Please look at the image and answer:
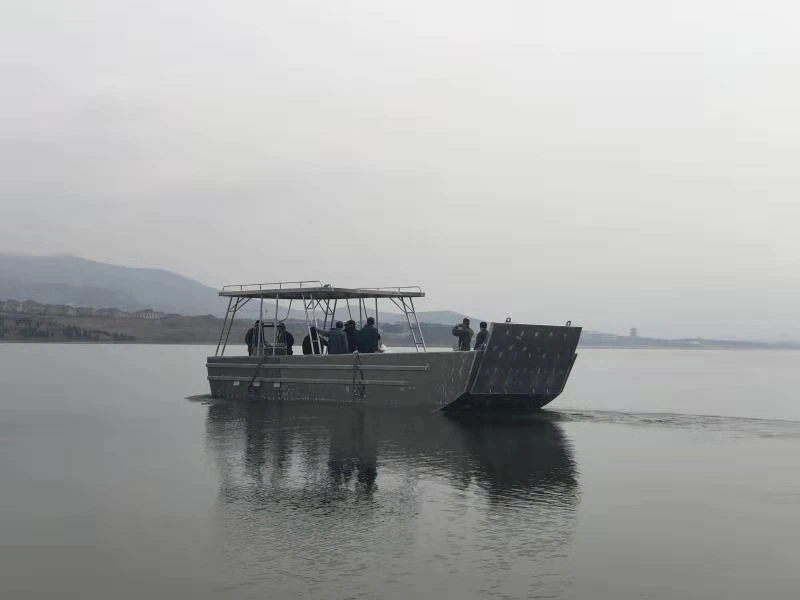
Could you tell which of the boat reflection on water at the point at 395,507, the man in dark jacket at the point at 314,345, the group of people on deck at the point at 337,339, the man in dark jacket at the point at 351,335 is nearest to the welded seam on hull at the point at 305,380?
the group of people on deck at the point at 337,339

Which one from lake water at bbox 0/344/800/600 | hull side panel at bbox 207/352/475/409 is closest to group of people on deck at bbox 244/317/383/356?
hull side panel at bbox 207/352/475/409

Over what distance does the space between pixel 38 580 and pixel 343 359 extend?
16027 millimetres

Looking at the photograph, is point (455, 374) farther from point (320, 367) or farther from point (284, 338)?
point (284, 338)

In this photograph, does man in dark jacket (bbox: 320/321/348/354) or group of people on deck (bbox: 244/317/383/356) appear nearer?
group of people on deck (bbox: 244/317/383/356)

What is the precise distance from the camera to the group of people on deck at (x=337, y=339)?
2364 cm

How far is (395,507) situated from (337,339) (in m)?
14.1

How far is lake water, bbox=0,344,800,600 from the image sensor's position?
7.34 meters

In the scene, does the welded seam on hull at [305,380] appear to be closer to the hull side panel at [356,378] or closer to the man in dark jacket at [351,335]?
the hull side panel at [356,378]

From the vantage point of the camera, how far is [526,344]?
2141 cm

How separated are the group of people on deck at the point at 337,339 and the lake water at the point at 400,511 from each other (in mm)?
3669

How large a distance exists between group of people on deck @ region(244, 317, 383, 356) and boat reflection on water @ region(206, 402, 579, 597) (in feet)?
16.7

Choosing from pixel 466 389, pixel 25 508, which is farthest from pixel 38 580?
pixel 466 389

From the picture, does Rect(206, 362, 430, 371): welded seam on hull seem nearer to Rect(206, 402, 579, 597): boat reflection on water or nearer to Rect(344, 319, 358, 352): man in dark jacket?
Rect(344, 319, 358, 352): man in dark jacket

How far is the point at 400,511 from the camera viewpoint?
32.7 feet
